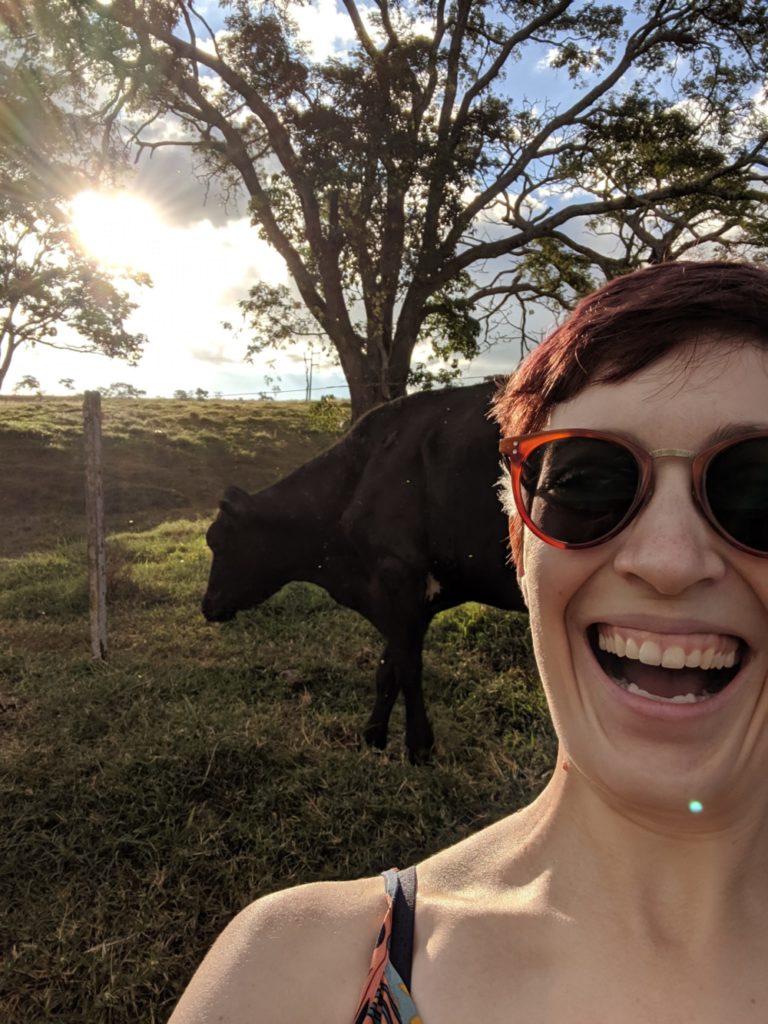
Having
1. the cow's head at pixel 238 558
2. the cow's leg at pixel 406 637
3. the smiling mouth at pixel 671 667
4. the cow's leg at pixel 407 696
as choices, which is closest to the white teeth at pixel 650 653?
the smiling mouth at pixel 671 667

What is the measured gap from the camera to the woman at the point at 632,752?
36.5 inches

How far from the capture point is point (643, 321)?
3.45 feet

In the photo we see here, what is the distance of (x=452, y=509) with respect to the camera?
4793 mm

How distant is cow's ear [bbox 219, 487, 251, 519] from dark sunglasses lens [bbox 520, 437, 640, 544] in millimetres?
4797

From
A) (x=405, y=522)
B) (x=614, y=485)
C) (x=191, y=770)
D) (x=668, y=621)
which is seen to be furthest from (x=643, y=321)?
(x=191, y=770)

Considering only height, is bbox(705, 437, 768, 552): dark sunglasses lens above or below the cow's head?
above

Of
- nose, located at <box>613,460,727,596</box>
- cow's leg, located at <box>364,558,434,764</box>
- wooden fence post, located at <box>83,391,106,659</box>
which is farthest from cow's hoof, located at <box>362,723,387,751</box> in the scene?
nose, located at <box>613,460,727,596</box>

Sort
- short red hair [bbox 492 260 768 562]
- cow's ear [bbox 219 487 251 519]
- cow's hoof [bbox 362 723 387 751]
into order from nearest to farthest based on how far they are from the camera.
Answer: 1. short red hair [bbox 492 260 768 562]
2. cow's hoof [bbox 362 723 387 751]
3. cow's ear [bbox 219 487 251 519]

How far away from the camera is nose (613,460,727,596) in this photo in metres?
0.92

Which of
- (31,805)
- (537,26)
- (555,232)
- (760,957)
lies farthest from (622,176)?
(760,957)

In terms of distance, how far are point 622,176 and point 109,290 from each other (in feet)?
43.1

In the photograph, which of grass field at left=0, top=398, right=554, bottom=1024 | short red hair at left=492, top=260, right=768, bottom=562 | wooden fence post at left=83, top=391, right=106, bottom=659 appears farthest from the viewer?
wooden fence post at left=83, top=391, right=106, bottom=659

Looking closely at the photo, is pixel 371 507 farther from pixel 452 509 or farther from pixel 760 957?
pixel 760 957

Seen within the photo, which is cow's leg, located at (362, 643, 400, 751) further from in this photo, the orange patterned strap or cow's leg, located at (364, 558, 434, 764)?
the orange patterned strap
